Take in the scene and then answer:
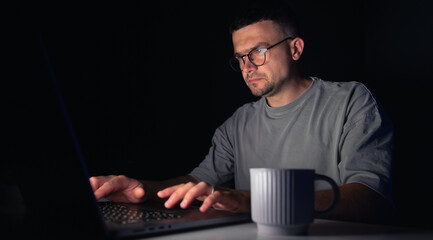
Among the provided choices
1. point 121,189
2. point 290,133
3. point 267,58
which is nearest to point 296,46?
point 267,58

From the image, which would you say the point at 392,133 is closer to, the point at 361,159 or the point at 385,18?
the point at 361,159

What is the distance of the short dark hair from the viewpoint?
1.66 m

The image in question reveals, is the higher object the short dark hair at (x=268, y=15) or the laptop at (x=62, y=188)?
the short dark hair at (x=268, y=15)

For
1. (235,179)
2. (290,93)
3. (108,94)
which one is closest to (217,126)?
(235,179)

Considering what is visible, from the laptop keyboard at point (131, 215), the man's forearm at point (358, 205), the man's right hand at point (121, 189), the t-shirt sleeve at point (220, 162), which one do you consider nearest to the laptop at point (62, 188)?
the laptop keyboard at point (131, 215)

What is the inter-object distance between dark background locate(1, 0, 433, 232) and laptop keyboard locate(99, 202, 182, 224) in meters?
0.56

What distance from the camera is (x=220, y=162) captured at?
1.73 m

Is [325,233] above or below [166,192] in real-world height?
below

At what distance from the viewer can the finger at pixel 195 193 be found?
725 millimetres

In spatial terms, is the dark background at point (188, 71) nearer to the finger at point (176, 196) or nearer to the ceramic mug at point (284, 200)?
the finger at point (176, 196)

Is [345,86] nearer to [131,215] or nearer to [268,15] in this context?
[268,15]

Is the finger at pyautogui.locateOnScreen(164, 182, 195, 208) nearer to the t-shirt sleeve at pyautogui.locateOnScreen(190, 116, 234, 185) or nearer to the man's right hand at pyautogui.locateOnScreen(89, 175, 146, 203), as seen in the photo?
the man's right hand at pyautogui.locateOnScreen(89, 175, 146, 203)

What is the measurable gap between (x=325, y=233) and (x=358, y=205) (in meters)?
0.35

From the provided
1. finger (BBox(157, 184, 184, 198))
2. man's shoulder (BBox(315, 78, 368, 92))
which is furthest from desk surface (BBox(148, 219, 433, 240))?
man's shoulder (BBox(315, 78, 368, 92))
